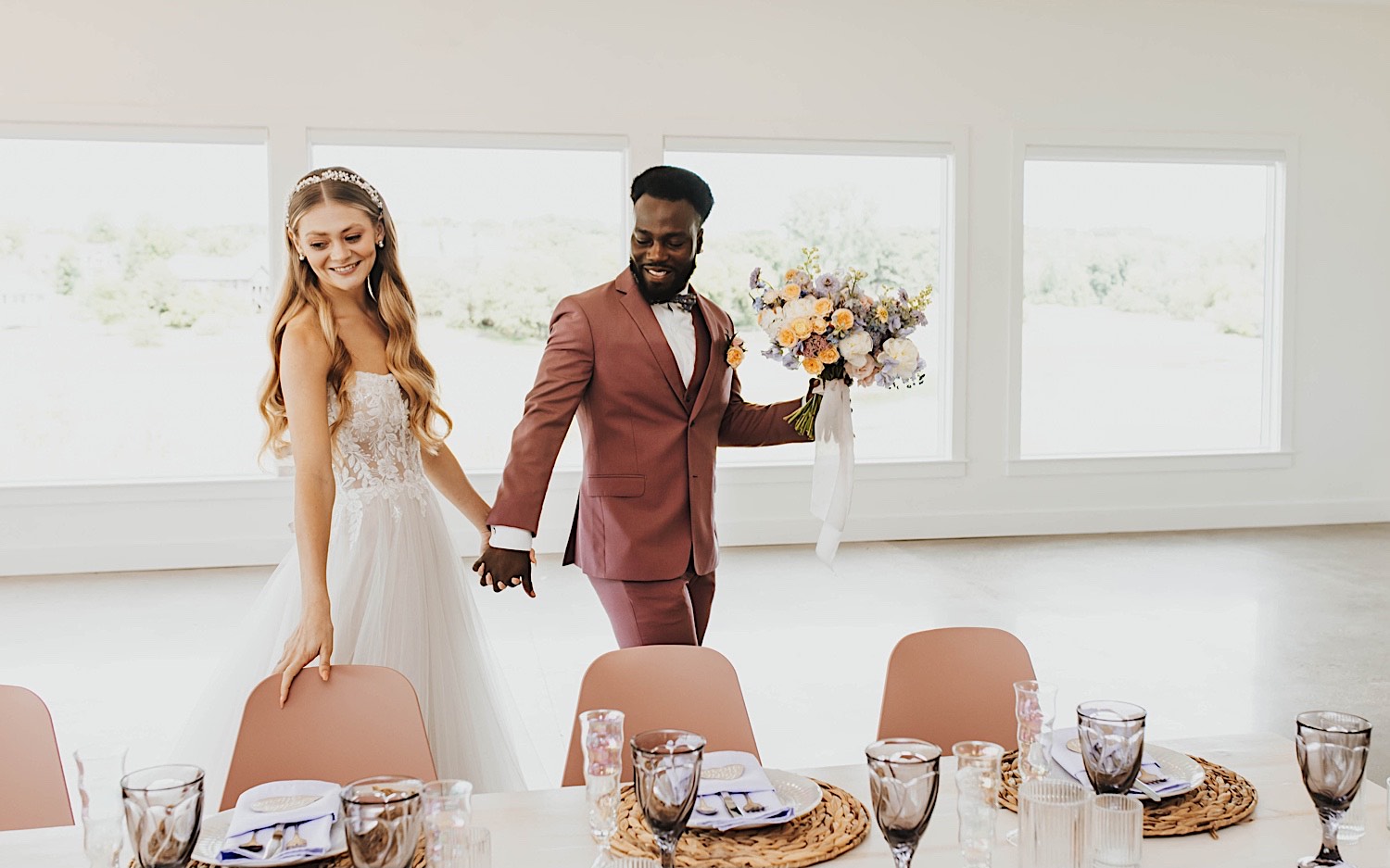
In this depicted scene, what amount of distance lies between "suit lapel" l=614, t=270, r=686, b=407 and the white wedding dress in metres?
0.57

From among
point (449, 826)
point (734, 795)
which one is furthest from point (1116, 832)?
point (449, 826)

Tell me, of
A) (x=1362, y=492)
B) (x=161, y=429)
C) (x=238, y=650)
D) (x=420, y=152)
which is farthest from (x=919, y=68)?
(x=238, y=650)

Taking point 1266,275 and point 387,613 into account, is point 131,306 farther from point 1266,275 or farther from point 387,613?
point 1266,275

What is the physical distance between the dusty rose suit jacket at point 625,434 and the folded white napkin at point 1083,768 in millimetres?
1159

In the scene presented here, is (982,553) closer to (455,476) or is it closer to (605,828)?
(455,476)

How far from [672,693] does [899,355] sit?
91cm

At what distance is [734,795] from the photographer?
1866 mm

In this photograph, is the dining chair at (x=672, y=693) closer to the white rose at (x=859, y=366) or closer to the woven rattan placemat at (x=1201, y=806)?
the woven rattan placemat at (x=1201, y=806)

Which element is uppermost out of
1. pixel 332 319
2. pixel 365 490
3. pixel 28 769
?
pixel 332 319

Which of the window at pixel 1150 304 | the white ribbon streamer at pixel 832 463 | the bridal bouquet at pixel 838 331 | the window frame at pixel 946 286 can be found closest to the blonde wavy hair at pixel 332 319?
the bridal bouquet at pixel 838 331

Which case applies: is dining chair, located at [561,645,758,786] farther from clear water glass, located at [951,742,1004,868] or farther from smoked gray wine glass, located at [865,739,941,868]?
smoked gray wine glass, located at [865,739,941,868]

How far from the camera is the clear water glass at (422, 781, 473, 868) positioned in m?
1.42

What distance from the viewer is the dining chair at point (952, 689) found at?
247cm

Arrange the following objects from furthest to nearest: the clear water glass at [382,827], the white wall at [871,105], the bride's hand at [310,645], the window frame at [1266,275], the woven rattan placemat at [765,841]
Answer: the window frame at [1266,275] → the white wall at [871,105] → the bride's hand at [310,645] → the woven rattan placemat at [765,841] → the clear water glass at [382,827]
